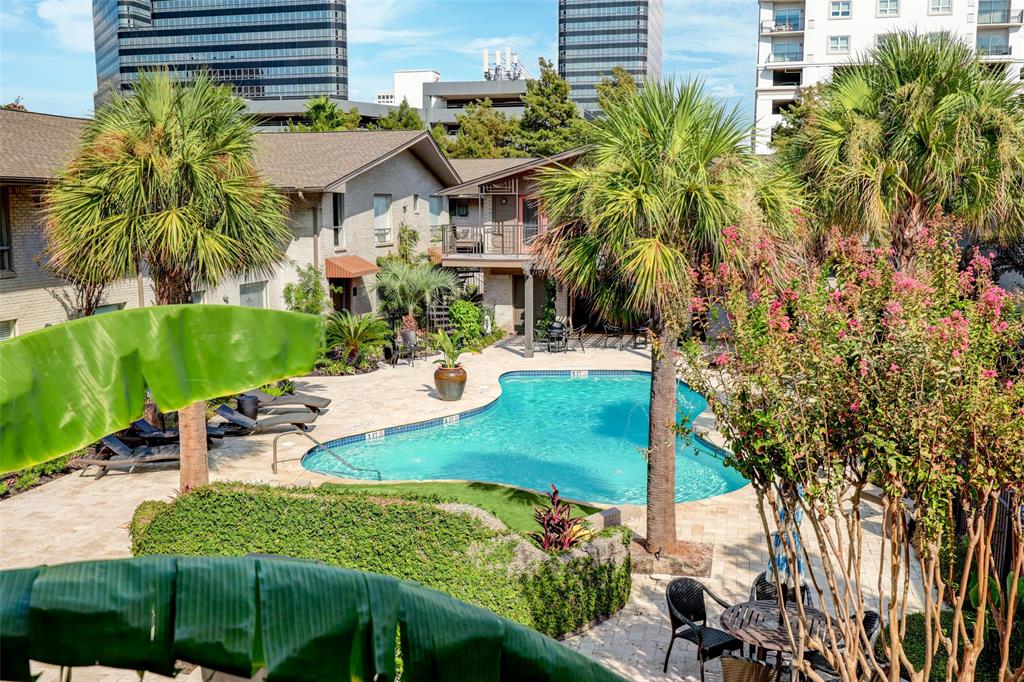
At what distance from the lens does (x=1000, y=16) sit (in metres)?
71.4

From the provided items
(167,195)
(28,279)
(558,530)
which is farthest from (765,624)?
(28,279)

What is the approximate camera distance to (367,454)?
60.2 feet

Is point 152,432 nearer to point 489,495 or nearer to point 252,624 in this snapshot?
point 489,495

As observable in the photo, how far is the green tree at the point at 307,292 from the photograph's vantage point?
26094 mm

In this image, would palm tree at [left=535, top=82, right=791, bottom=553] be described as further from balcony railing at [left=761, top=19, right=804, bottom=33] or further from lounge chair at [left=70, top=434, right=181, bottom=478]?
balcony railing at [left=761, top=19, right=804, bottom=33]

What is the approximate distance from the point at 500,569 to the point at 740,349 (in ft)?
12.4

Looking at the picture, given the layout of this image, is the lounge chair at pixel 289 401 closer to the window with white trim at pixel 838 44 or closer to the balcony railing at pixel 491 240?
the balcony railing at pixel 491 240

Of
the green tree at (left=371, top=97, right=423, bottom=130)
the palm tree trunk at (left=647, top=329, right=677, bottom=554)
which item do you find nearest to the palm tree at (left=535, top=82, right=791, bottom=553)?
the palm tree trunk at (left=647, top=329, right=677, bottom=554)

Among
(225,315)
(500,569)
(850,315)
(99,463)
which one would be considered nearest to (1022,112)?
(850,315)

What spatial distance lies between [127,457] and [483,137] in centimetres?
4864

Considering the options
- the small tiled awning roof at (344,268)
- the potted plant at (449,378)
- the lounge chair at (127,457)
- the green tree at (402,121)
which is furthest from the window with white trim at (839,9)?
the lounge chair at (127,457)

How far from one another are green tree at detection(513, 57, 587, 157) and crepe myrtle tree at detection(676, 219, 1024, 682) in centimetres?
5450

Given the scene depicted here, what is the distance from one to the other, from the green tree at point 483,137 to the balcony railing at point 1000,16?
4040cm

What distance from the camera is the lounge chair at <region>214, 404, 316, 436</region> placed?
18094 mm
